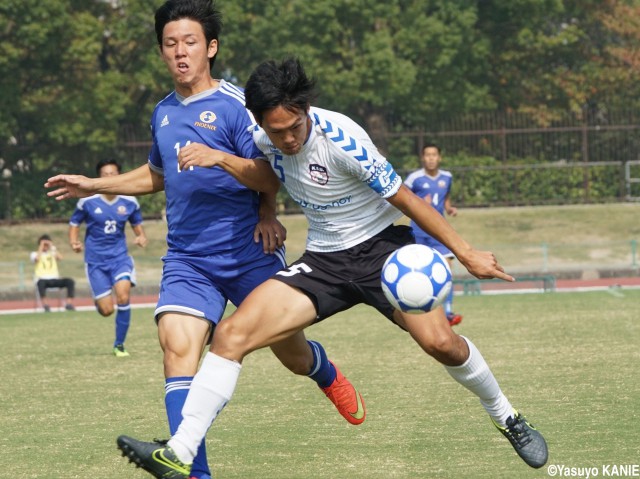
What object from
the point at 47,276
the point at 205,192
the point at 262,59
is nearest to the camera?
the point at 205,192

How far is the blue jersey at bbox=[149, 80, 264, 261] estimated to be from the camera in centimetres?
671

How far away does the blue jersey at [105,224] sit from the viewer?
14195 millimetres

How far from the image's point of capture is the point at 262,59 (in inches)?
1374

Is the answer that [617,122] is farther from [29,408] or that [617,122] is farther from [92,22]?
[29,408]

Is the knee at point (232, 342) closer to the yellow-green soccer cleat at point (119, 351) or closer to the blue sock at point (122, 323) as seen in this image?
the yellow-green soccer cleat at point (119, 351)

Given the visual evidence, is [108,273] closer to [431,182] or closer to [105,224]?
[105,224]

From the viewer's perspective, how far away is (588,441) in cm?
713

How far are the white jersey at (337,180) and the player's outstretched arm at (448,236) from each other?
0.28ft

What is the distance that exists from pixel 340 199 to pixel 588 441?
204 centimetres

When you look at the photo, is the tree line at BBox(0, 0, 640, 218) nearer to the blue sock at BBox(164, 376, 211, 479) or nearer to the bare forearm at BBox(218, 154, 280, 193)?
the bare forearm at BBox(218, 154, 280, 193)

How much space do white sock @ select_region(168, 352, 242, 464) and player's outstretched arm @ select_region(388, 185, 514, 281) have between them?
3.70 ft

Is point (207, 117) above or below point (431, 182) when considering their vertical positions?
above

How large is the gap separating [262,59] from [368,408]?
88.2 ft

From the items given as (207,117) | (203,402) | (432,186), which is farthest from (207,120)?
(432,186)
